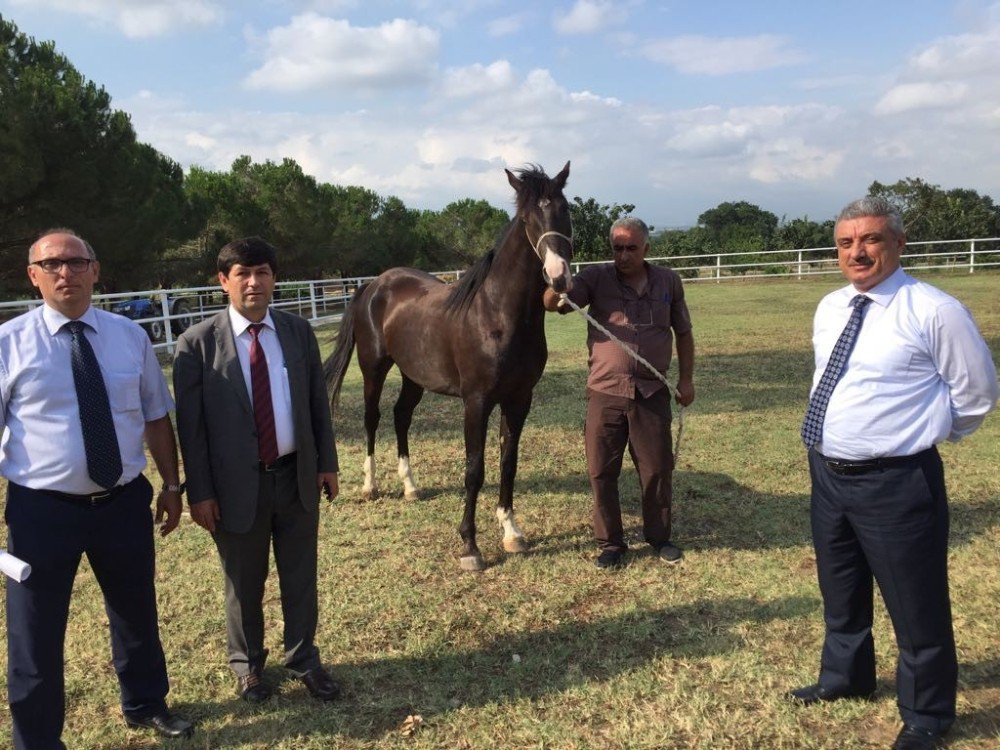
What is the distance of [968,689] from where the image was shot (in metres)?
2.58

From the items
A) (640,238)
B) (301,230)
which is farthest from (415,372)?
(301,230)

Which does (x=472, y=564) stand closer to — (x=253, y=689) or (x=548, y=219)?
(x=253, y=689)

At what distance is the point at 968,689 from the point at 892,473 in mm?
1124

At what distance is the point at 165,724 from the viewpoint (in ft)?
8.06

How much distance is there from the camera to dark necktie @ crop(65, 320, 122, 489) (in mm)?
2105

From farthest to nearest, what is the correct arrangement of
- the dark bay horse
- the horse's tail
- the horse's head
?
the horse's tail, the dark bay horse, the horse's head

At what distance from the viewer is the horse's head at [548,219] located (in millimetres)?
3307

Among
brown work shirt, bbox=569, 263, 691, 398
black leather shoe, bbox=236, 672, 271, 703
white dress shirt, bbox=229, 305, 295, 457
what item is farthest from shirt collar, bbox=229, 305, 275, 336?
brown work shirt, bbox=569, 263, 691, 398

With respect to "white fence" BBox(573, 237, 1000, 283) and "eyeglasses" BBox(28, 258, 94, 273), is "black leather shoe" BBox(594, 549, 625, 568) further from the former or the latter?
"white fence" BBox(573, 237, 1000, 283)

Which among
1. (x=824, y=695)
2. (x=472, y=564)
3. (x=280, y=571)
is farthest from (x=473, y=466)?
(x=824, y=695)

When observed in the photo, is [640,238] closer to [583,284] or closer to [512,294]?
[583,284]

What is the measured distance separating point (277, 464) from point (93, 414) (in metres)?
0.62

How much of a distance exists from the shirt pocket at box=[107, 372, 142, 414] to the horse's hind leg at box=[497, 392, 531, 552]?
2127 millimetres

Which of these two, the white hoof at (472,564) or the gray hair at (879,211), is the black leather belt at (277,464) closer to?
the white hoof at (472,564)
